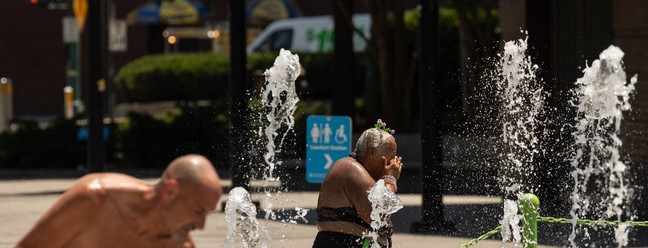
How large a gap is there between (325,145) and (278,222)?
96cm

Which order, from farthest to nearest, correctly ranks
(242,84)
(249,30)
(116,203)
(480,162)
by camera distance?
1. (249,30)
2. (480,162)
3. (242,84)
4. (116,203)

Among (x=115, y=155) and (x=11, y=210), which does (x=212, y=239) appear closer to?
(x=11, y=210)

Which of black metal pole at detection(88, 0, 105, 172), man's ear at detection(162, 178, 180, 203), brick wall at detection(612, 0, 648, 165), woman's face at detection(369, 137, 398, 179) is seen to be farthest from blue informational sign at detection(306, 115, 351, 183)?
man's ear at detection(162, 178, 180, 203)

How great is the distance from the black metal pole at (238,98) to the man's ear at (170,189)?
9.99 m

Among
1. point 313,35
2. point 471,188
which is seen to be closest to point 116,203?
point 471,188

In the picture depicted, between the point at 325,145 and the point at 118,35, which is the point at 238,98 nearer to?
the point at 325,145

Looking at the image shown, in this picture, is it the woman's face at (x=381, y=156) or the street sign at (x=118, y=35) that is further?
the street sign at (x=118, y=35)

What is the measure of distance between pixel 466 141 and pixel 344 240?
41.5 ft

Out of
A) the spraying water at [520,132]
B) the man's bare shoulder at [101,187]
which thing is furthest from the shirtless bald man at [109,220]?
the spraying water at [520,132]

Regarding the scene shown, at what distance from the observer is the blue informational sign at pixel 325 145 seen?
14.2 meters

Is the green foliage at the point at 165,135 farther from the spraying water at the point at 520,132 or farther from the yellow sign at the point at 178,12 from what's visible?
the yellow sign at the point at 178,12

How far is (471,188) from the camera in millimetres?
17594

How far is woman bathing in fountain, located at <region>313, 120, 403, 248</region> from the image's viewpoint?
24.9 feet

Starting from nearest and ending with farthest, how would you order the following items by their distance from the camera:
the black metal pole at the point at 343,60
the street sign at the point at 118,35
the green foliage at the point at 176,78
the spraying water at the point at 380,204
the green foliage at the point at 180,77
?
the spraying water at the point at 380,204 → the black metal pole at the point at 343,60 → the green foliage at the point at 180,77 → the green foliage at the point at 176,78 → the street sign at the point at 118,35
